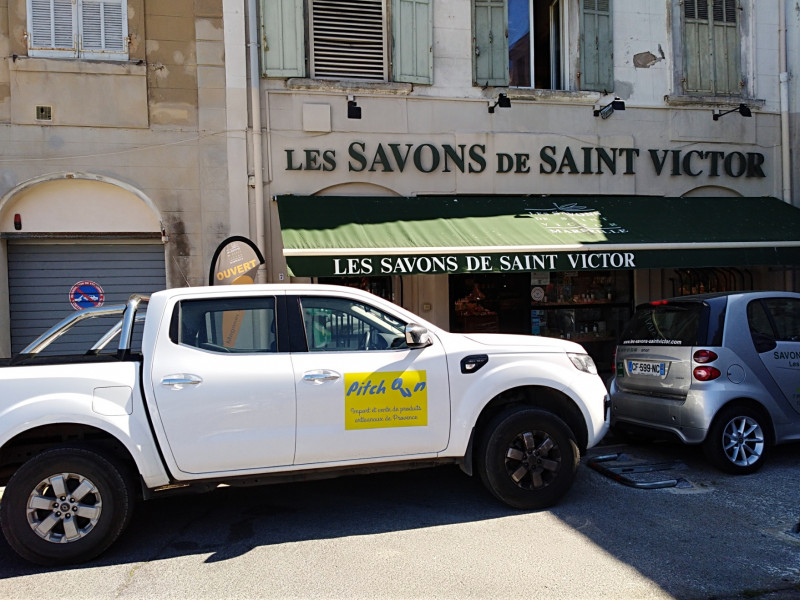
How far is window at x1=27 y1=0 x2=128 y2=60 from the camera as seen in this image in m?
9.41

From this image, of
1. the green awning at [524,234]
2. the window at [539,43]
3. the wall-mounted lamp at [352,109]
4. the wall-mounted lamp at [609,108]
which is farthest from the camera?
the wall-mounted lamp at [609,108]

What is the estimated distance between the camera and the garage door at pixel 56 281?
944 centimetres

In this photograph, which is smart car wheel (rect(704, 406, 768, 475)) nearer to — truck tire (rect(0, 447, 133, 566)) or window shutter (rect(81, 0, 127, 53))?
truck tire (rect(0, 447, 133, 566))

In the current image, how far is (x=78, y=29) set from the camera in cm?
954

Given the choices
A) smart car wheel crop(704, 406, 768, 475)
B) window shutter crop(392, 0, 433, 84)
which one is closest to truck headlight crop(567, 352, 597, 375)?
smart car wheel crop(704, 406, 768, 475)

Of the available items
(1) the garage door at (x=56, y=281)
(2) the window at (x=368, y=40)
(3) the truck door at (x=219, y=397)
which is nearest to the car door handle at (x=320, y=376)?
(3) the truck door at (x=219, y=397)

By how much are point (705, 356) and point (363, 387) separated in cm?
328

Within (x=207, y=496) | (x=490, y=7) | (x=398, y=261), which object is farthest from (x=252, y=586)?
(x=490, y=7)

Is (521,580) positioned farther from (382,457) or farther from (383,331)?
(383,331)

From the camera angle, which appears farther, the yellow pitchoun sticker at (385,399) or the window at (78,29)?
the window at (78,29)

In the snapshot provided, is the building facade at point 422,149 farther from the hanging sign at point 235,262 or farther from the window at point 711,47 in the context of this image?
the hanging sign at point 235,262

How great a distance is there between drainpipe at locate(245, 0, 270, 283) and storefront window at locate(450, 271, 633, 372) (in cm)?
335

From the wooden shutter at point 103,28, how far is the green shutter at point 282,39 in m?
2.11

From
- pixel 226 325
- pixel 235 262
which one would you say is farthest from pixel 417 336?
pixel 235 262
